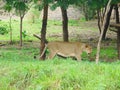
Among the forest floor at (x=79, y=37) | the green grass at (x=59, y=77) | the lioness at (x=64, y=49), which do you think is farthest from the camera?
the forest floor at (x=79, y=37)

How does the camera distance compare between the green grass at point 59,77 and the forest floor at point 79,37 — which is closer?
the green grass at point 59,77

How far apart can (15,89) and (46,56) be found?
565 cm

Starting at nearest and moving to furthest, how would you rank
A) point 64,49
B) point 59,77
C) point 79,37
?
point 59,77, point 64,49, point 79,37

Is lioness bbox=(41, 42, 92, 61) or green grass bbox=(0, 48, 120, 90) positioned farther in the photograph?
lioness bbox=(41, 42, 92, 61)

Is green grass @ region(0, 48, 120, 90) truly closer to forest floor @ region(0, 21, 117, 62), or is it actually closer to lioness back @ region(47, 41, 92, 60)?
lioness back @ region(47, 41, 92, 60)

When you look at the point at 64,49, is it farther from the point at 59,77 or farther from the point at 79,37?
the point at 79,37

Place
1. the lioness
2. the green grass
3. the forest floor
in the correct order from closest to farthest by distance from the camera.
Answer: the green grass < the lioness < the forest floor

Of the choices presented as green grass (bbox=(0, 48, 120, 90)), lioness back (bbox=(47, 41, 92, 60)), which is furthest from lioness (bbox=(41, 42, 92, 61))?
green grass (bbox=(0, 48, 120, 90))

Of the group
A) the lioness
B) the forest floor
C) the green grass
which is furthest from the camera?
the forest floor

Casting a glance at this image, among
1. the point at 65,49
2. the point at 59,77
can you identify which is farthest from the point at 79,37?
the point at 59,77

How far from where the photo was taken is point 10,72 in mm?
10086

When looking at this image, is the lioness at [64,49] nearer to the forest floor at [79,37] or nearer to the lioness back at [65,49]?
the lioness back at [65,49]

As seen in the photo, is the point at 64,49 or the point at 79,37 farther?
the point at 79,37

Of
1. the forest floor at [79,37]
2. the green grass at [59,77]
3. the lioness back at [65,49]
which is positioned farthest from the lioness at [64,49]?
the green grass at [59,77]
